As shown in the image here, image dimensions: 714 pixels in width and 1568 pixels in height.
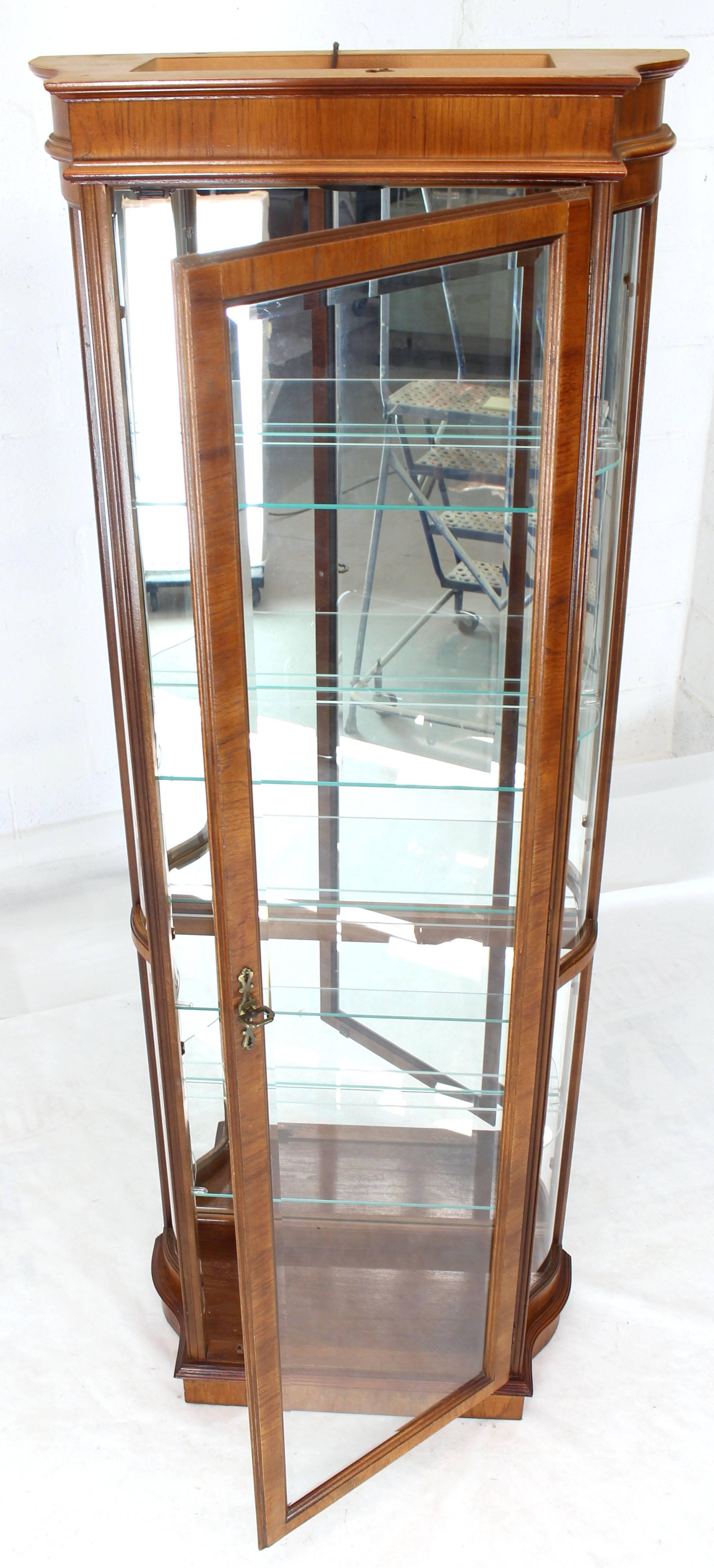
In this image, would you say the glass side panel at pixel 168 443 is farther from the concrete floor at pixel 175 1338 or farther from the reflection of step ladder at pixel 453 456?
the concrete floor at pixel 175 1338

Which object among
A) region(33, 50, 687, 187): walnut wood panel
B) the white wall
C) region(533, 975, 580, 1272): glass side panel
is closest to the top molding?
region(33, 50, 687, 187): walnut wood panel

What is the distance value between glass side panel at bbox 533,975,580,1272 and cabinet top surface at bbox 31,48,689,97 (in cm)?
Result: 95

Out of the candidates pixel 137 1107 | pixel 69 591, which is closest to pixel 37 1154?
pixel 137 1107

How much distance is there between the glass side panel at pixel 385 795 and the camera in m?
1.24

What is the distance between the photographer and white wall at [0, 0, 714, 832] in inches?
84.1

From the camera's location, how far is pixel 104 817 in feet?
8.57

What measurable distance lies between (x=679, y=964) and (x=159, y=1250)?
1247 mm

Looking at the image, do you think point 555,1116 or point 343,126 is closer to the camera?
point 343,126

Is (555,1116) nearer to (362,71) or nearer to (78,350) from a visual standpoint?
(362,71)

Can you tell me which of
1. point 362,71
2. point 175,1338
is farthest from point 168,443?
point 175,1338

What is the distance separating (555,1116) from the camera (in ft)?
5.47

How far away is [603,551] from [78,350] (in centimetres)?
126

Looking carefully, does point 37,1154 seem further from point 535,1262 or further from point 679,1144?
point 679,1144

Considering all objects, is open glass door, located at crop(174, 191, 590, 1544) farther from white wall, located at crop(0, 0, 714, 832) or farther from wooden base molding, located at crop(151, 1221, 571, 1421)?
white wall, located at crop(0, 0, 714, 832)
